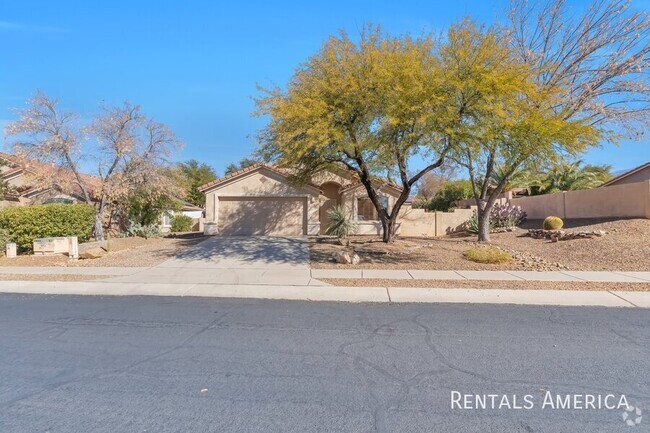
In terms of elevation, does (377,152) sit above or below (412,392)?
above

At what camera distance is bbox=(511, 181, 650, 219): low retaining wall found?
17.7 meters

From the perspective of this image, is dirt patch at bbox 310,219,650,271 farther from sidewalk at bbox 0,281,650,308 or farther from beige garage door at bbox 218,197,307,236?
beige garage door at bbox 218,197,307,236

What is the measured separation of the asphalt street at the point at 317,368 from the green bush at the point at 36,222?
1146 centimetres

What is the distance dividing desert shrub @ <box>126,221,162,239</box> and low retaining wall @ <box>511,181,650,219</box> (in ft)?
73.9

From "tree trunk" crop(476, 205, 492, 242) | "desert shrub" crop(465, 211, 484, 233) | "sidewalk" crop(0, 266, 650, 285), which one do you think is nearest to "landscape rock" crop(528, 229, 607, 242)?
"tree trunk" crop(476, 205, 492, 242)

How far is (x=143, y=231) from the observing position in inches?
908

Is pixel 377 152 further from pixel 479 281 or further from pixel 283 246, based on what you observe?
pixel 283 246

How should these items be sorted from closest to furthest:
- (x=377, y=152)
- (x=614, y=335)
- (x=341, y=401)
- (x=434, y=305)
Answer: (x=341, y=401) → (x=614, y=335) → (x=434, y=305) → (x=377, y=152)

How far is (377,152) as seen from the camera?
13.8m

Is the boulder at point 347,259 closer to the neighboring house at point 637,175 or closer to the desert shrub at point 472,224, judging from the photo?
the desert shrub at point 472,224

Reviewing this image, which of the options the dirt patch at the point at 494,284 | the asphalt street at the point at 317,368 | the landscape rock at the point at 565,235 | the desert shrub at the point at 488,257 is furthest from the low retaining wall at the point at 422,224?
the asphalt street at the point at 317,368

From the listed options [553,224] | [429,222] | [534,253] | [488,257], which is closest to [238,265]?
[488,257]

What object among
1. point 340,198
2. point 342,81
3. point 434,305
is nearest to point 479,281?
point 434,305

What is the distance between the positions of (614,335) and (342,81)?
376 inches
